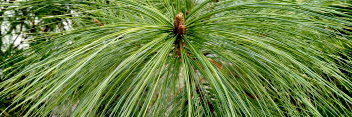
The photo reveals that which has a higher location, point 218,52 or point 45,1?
point 45,1

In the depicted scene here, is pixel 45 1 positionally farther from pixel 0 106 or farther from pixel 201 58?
pixel 0 106

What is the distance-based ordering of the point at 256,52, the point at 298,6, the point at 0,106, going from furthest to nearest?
1. the point at 0,106
2. the point at 256,52
3. the point at 298,6

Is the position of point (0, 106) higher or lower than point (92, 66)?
lower

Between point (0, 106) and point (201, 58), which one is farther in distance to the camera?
point (0, 106)

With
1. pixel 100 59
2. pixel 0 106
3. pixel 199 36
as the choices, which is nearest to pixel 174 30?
pixel 199 36

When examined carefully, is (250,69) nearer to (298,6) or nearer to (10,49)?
(298,6)

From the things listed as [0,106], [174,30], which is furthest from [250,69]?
[0,106]

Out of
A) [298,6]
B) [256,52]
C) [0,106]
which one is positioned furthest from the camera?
[0,106]

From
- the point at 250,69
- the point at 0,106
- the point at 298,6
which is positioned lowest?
the point at 0,106

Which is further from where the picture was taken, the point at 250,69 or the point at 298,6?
the point at 250,69
